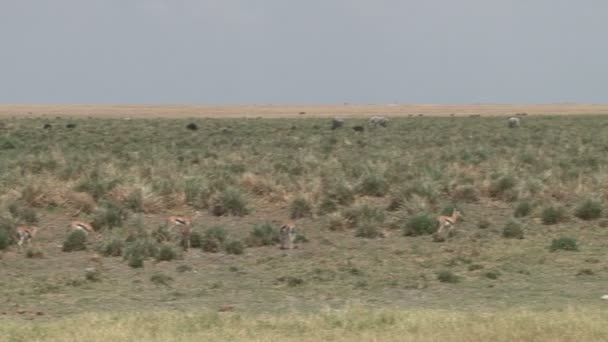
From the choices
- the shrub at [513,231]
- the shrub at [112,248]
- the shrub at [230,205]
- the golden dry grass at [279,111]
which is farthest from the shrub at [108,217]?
the golden dry grass at [279,111]

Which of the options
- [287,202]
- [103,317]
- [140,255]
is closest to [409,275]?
[140,255]

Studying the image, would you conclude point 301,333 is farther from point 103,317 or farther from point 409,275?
point 409,275

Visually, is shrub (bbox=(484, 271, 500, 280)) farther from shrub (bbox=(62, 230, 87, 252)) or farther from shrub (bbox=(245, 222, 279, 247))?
shrub (bbox=(62, 230, 87, 252))

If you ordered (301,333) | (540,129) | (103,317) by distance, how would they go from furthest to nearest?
(540,129) < (103,317) < (301,333)

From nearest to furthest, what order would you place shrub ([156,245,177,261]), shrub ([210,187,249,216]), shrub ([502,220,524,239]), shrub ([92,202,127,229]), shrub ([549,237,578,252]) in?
shrub ([156,245,177,261]) < shrub ([549,237,578,252]) < shrub ([502,220,524,239]) < shrub ([92,202,127,229]) < shrub ([210,187,249,216])

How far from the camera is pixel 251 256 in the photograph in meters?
A: 16.2

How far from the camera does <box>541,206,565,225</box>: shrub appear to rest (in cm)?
1908

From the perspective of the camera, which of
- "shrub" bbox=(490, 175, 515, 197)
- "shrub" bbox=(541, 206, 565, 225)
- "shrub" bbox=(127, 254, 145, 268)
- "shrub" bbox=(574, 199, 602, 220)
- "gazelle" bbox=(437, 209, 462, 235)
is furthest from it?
"shrub" bbox=(490, 175, 515, 197)

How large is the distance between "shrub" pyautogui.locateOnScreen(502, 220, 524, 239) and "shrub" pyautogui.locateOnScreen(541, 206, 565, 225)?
143 centimetres

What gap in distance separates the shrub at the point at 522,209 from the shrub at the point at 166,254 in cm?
811

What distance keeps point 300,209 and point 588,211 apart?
6.26 m

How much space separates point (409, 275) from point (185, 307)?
4.01 meters

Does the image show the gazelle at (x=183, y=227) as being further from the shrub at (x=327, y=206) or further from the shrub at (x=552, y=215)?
the shrub at (x=552, y=215)

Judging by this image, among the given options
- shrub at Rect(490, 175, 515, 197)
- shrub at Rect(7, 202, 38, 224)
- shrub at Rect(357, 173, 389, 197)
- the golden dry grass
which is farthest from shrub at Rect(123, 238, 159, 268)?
the golden dry grass
